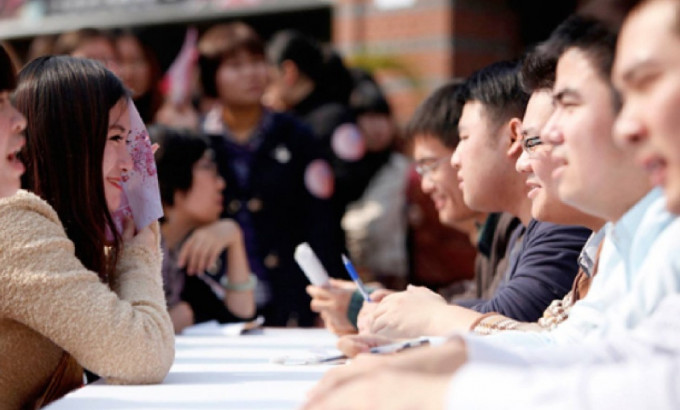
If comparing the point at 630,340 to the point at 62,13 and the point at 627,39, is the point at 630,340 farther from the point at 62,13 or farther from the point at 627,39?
the point at 62,13

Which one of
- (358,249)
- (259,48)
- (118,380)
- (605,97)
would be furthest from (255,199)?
(605,97)

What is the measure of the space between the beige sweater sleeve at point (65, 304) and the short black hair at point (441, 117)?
4.44ft

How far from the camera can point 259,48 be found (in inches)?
161

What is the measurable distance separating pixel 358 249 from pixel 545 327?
346cm

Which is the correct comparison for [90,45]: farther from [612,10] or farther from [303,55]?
[612,10]

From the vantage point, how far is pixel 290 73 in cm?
480

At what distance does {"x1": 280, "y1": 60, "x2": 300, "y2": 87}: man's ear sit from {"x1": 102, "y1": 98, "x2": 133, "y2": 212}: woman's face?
112 inches

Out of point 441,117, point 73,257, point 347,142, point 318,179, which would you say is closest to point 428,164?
point 441,117

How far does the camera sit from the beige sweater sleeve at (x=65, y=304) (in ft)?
5.28

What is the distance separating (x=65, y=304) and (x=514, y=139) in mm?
1158

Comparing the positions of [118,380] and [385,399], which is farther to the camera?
[118,380]

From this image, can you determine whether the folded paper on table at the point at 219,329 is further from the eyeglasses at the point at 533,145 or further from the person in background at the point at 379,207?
the person in background at the point at 379,207

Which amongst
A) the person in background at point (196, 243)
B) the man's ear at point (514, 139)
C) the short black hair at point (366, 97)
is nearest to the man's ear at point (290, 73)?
the short black hair at point (366, 97)

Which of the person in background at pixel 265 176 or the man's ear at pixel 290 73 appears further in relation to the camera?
the man's ear at pixel 290 73
